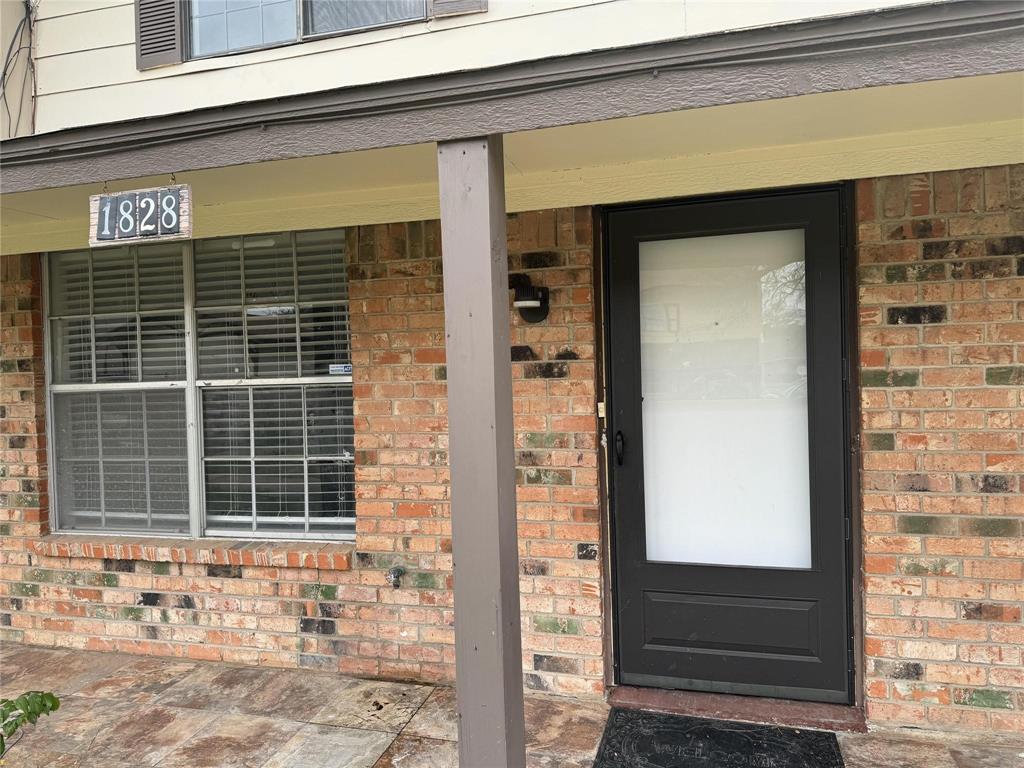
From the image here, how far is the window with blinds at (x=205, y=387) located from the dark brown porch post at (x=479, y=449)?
1537 millimetres

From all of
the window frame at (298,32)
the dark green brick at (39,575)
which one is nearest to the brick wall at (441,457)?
the window frame at (298,32)

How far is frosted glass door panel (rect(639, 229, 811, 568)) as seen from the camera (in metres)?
3.02

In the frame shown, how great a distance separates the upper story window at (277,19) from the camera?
3203 millimetres

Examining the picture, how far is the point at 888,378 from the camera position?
279 cm

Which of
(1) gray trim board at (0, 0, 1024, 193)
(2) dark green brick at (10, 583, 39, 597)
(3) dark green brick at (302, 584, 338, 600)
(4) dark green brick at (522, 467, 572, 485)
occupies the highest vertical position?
(1) gray trim board at (0, 0, 1024, 193)

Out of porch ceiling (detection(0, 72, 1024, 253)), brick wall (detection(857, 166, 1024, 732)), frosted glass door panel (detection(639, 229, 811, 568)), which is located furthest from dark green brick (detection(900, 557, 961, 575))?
porch ceiling (detection(0, 72, 1024, 253))

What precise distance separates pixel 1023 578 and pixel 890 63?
6.70ft

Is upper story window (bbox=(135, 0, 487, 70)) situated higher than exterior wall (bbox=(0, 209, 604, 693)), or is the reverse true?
upper story window (bbox=(135, 0, 487, 70))

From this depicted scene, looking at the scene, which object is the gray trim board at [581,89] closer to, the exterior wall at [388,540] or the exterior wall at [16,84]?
the exterior wall at [388,540]

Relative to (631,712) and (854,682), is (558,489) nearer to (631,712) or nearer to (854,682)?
(631,712)

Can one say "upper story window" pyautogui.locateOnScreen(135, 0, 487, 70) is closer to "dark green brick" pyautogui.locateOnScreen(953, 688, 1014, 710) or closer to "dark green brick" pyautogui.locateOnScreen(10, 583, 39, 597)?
"dark green brick" pyautogui.locateOnScreen(10, 583, 39, 597)

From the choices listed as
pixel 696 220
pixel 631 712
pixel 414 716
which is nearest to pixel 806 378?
pixel 696 220

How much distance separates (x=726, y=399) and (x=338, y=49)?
2.38 meters

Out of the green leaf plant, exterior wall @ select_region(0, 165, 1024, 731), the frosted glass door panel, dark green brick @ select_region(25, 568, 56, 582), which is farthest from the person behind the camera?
dark green brick @ select_region(25, 568, 56, 582)
